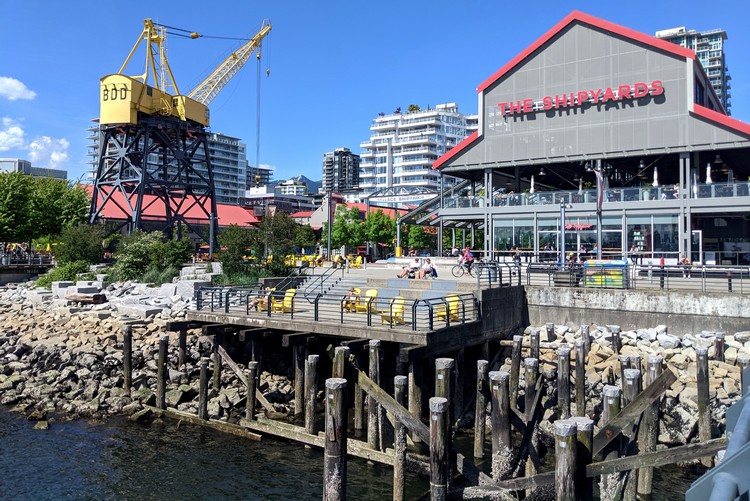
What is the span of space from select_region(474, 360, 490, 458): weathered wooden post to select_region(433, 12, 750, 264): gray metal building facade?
17643 mm

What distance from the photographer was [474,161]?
119 feet

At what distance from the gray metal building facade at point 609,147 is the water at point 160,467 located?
20493 millimetres

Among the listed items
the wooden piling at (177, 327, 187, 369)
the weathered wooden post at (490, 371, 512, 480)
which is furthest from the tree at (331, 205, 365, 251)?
the weathered wooden post at (490, 371, 512, 480)

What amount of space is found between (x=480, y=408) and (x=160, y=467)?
26.3 feet

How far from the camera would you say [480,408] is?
544 inches

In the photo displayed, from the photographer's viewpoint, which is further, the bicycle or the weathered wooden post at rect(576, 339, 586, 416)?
the bicycle

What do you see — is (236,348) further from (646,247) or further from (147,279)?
(646,247)

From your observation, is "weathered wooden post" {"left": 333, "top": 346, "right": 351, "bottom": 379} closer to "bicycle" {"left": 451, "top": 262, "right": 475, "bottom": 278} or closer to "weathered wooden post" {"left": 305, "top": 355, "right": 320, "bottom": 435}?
"weathered wooden post" {"left": 305, "top": 355, "right": 320, "bottom": 435}

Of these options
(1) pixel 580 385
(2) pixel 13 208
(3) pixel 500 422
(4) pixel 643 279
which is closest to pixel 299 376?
(3) pixel 500 422

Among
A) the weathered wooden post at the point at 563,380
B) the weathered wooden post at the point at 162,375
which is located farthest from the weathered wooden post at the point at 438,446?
the weathered wooden post at the point at 162,375

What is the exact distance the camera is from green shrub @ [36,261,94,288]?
110 ft

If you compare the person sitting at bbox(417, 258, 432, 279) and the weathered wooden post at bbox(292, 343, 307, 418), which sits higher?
the person sitting at bbox(417, 258, 432, 279)

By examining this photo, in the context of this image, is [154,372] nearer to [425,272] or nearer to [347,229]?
[425,272]

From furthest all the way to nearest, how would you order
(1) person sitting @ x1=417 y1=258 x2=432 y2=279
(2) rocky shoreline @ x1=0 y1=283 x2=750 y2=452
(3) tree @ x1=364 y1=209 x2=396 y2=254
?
(3) tree @ x1=364 y1=209 x2=396 y2=254
(1) person sitting @ x1=417 y1=258 x2=432 y2=279
(2) rocky shoreline @ x1=0 y1=283 x2=750 y2=452
